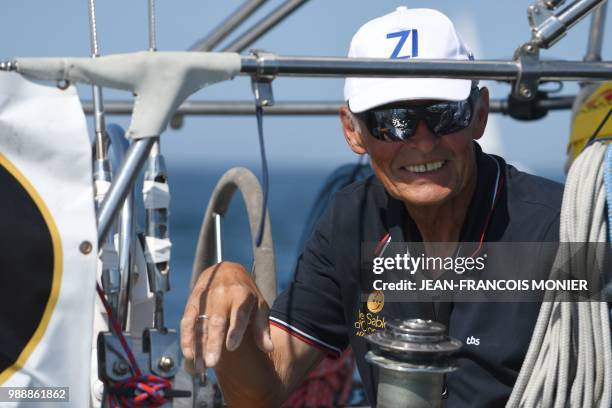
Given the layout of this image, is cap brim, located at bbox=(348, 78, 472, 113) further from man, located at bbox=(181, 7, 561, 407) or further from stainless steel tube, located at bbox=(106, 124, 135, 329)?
stainless steel tube, located at bbox=(106, 124, 135, 329)

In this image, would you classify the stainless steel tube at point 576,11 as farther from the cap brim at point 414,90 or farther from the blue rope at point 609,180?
the cap brim at point 414,90

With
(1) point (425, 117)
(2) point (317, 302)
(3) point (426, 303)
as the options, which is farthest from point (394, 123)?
(2) point (317, 302)

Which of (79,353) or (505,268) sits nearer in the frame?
(79,353)

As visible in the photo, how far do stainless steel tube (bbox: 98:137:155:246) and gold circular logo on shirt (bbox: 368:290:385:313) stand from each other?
2.95ft

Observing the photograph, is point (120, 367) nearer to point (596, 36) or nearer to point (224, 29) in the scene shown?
point (224, 29)

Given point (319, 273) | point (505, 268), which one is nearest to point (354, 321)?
point (319, 273)

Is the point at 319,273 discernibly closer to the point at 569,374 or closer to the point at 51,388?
the point at 569,374

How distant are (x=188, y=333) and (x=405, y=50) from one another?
0.82 metres

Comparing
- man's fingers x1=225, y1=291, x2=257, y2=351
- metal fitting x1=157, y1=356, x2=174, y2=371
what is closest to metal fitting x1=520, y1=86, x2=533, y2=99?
man's fingers x1=225, y1=291, x2=257, y2=351

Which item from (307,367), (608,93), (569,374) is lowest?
(307,367)

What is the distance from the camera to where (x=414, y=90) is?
6.94 ft

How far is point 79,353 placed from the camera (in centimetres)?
157

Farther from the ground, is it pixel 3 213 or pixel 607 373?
pixel 3 213

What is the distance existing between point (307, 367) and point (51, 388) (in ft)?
3.22
